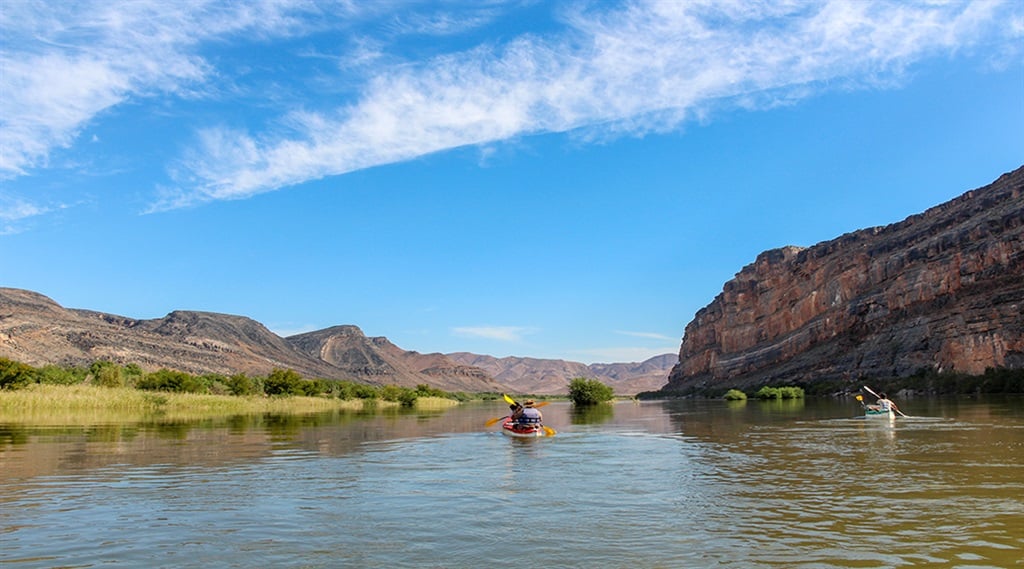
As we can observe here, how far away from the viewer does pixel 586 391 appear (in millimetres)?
97125

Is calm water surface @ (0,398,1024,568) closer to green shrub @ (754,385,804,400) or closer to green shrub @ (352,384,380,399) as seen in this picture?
green shrub @ (754,385,804,400)

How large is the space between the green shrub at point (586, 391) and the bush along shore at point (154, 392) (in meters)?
25.2

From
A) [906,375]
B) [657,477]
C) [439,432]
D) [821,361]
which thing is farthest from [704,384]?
[657,477]

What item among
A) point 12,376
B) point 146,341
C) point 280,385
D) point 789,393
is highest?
point 146,341

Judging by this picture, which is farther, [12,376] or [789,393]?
[789,393]

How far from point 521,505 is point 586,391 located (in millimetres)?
83870

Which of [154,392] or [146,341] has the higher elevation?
[146,341]

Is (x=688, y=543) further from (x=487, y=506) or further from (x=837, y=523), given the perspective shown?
(x=487, y=506)

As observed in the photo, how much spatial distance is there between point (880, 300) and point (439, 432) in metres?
108

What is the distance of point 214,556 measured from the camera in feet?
34.7

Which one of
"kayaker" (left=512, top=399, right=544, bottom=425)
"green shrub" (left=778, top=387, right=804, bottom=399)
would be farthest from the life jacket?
"green shrub" (left=778, top=387, right=804, bottom=399)

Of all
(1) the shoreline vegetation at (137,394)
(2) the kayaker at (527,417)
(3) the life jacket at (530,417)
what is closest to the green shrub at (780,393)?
(1) the shoreline vegetation at (137,394)

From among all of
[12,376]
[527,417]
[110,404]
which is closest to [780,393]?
[527,417]

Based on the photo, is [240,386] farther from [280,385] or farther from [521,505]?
[521,505]
